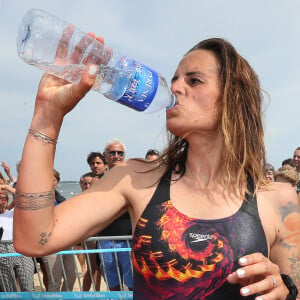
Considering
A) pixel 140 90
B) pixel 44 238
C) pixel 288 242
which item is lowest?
pixel 288 242

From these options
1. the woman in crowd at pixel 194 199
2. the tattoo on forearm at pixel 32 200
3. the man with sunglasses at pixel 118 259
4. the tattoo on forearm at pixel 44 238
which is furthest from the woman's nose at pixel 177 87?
the man with sunglasses at pixel 118 259

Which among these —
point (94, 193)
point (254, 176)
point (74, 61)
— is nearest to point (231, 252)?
point (254, 176)

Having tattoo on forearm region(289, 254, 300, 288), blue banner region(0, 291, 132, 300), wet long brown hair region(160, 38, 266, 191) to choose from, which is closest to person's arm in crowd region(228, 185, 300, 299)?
tattoo on forearm region(289, 254, 300, 288)

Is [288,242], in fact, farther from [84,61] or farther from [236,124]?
[84,61]

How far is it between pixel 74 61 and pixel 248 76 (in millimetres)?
1018

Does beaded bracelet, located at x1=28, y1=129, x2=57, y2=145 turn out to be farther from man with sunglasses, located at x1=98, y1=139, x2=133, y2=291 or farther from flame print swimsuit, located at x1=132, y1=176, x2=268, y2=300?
man with sunglasses, located at x1=98, y1=139, x2=133, y2=291

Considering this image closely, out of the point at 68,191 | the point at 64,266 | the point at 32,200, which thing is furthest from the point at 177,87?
the point at 68,191

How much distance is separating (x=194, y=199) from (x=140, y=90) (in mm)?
621

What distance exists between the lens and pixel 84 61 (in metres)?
2.59

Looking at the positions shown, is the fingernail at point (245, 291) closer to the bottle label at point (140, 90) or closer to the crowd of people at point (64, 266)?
the bottle label at point (140, 90)

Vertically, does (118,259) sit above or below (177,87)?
below

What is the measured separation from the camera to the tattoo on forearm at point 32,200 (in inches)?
69.7

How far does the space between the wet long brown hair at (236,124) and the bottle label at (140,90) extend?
1.27 ft

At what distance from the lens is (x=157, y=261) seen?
6.30 ft
